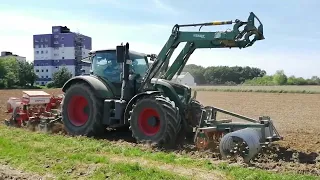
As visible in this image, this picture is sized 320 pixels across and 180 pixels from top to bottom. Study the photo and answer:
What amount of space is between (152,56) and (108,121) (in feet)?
8.20

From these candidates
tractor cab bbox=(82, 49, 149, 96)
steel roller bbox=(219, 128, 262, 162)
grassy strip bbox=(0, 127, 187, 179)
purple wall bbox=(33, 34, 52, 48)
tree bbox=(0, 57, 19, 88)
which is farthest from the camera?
purple wall bbox=(33, 34, 52, 48)

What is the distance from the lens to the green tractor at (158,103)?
28.1 feet

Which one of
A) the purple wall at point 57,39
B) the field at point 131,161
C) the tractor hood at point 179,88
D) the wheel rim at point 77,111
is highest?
the purple wall at point 57,39

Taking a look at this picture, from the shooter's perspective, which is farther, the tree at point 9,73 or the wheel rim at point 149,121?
the tree at point 9,73

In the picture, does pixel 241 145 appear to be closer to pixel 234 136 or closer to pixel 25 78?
pixel 234 136

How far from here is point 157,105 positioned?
30.0 feet

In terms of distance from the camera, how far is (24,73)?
75.5m

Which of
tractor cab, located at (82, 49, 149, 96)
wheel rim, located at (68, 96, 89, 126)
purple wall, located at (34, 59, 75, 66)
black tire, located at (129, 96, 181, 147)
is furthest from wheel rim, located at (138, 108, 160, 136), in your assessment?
purple wall, located at (34, 59, 75, 66)

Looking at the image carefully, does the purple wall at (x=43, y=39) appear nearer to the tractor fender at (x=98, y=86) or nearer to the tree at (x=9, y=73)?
the tree at (x=9, y=73)

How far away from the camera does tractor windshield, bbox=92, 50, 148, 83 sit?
35.5 feet

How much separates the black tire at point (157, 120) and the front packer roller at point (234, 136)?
26.4 inches

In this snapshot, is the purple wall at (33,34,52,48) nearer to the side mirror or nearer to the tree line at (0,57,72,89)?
the tree line at (0,57,72,89)

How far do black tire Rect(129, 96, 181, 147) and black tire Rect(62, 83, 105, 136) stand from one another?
4.51ft

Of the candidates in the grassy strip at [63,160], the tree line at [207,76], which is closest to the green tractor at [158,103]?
the grassy strip at [63,160]
